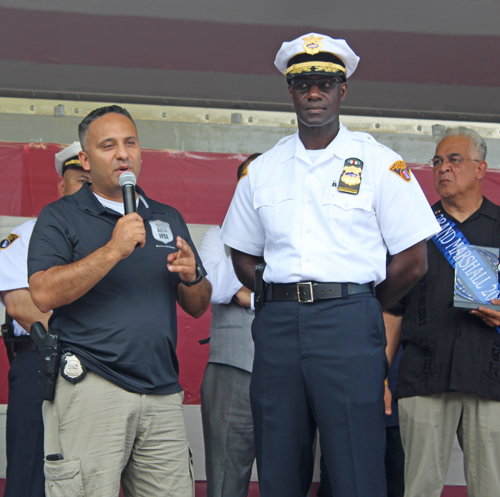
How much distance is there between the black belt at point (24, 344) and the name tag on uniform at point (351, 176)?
1.60m

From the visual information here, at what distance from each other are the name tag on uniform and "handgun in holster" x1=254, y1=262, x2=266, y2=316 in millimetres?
363

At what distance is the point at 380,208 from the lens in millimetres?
1845

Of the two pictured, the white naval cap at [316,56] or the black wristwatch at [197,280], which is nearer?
the white naval cap at [316,56]

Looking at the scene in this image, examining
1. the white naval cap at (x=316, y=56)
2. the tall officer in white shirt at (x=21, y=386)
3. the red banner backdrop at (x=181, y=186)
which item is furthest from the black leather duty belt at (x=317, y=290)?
the red banner backdrop at (x=181, y=186)

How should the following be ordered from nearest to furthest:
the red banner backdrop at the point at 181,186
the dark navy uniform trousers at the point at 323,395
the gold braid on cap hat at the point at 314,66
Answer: the dark navy uniform trousers at the point at 323,395
the gold braid on cap hat at the point at 314,66
the red banner backdrop at the point at 181,186

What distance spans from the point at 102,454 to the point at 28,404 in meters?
0.84

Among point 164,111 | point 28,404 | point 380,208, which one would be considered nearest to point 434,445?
point 380,208

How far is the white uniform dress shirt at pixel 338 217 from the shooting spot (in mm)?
1809

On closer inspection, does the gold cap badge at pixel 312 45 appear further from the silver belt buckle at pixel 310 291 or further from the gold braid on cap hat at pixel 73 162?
the gold braid on cap hat at pixel 73 162

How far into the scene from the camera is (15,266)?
8.92 ft

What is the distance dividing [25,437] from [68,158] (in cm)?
134

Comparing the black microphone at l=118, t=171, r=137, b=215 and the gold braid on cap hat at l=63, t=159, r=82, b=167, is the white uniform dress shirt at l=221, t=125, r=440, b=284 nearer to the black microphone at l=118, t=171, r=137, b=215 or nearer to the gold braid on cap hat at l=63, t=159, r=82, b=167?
the black microphone at l=118, t=171, r=137, b=215

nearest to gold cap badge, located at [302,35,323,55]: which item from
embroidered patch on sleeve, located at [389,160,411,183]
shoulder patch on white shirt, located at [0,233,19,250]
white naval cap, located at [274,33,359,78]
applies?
white naval cap, located at [274,33,359,78]

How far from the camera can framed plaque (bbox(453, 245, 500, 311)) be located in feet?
8.22
